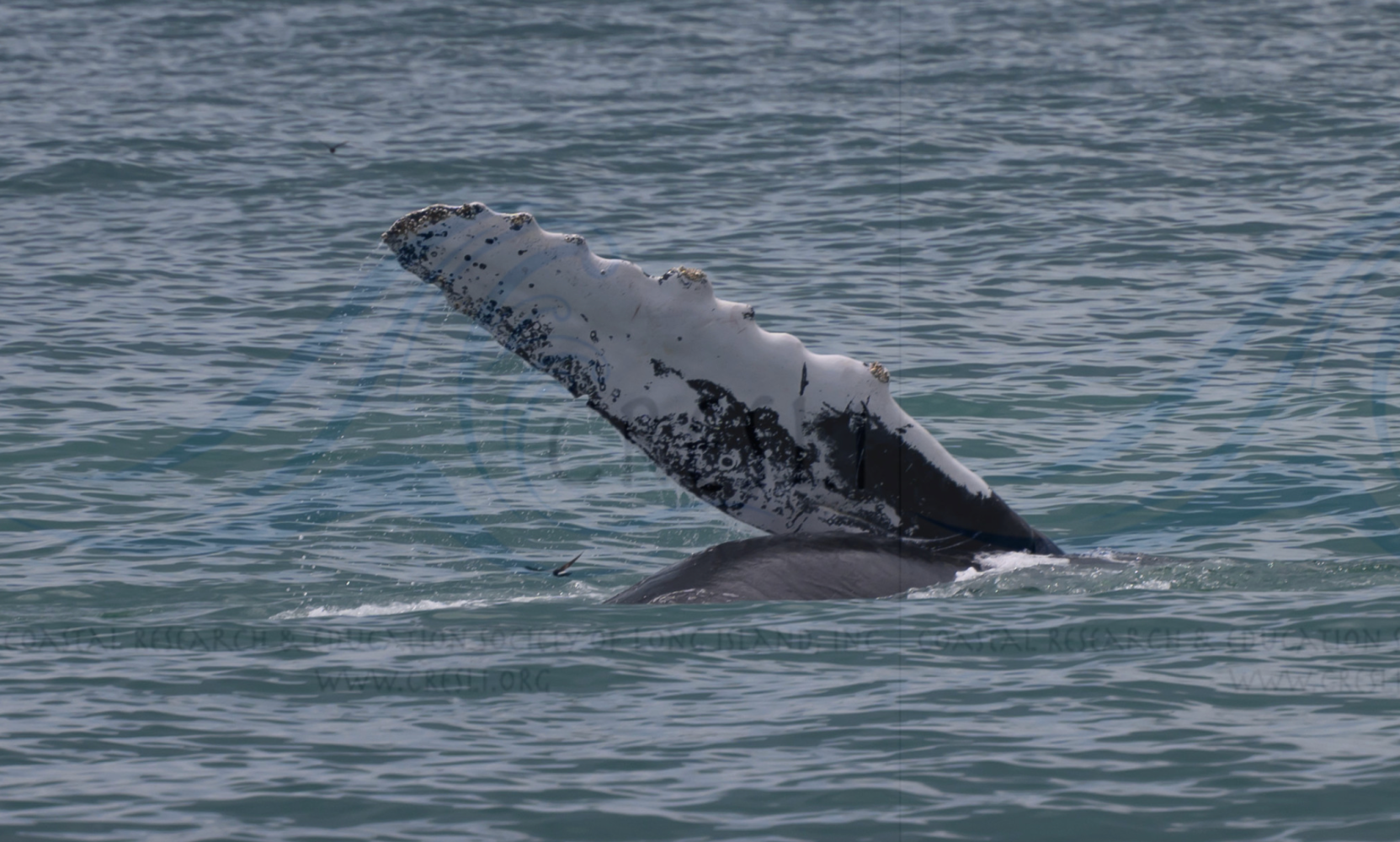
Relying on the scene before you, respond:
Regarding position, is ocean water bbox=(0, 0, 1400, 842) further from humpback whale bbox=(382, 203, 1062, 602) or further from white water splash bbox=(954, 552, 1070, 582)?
humpback whale bbox=(382, 203, 1062, 602)

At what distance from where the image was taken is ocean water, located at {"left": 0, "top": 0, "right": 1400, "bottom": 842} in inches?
281

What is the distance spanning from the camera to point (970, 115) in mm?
30500

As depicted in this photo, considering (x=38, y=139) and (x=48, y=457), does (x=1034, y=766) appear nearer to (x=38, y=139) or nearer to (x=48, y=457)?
(x=48, y=457)

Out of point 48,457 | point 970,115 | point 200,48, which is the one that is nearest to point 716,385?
point 48,457

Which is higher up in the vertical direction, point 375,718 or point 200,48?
point 200,48

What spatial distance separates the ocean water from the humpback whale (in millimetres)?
241

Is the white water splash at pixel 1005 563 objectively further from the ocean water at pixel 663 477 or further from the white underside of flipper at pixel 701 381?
the white underside of flipper at pixel 701 381

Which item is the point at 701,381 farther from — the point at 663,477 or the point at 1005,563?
the point at 663,477

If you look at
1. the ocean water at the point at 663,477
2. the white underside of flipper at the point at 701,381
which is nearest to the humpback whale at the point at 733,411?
the white underside of flipper at the point at 701,381

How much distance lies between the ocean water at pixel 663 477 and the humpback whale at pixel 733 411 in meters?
0.24

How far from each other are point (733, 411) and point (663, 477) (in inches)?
212

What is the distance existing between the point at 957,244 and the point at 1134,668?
47.6 feet

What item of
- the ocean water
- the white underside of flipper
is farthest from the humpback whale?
the ocean water

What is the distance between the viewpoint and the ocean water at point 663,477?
7145mm
